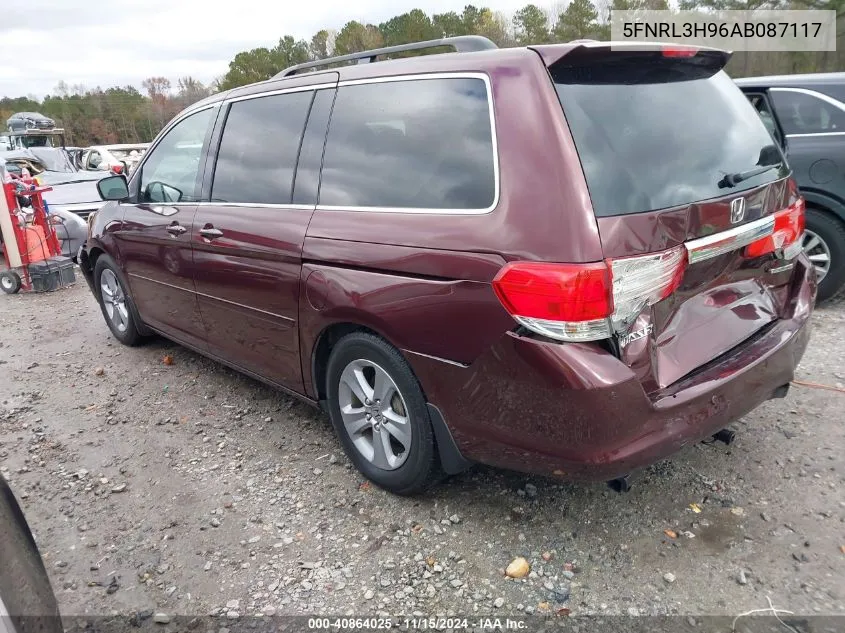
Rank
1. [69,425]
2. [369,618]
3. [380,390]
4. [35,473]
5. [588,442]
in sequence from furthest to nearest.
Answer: [69,425], [35,473], [380,390], [369,618], [588,442]

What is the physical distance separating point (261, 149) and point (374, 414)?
1.53m

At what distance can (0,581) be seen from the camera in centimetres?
163

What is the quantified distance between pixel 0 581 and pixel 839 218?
559 cm

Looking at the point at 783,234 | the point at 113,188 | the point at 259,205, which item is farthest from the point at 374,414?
the point at 113,188

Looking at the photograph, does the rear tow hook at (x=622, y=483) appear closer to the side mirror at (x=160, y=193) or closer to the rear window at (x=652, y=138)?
the rear window at (x=652, y=138)

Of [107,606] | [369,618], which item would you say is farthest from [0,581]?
[369,618]

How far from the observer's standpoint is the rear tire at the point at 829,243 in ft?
16.2

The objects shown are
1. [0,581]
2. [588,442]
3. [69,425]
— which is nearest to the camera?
[0,581]

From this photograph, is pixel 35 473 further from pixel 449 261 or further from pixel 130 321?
pixel 449 261

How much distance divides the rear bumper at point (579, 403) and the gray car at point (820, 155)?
2.99m

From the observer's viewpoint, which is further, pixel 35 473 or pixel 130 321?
pixel 130 321

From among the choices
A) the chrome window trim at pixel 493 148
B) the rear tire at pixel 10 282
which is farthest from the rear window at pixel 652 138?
the rear tire at pixel 10 282

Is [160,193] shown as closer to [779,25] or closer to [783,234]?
[783,234]

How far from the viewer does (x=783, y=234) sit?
2771mm
